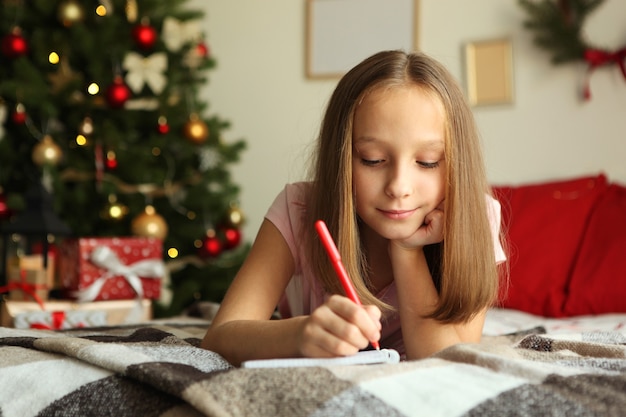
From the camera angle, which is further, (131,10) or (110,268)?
(131,10)

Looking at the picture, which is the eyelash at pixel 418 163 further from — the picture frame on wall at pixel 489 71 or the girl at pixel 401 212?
the picture frame on wall at pixel 489 71

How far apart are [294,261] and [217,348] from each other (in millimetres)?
275

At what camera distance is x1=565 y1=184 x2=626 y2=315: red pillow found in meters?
2.08

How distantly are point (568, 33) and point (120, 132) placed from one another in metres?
1.65

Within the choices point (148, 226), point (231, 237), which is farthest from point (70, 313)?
point (231, 237)

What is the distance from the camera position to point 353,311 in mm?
781

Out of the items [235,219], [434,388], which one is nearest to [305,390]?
[434,388]

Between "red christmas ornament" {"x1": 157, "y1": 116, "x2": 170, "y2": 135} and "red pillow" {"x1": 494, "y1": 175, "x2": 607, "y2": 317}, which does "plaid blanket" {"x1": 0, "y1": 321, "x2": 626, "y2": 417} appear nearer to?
"red pillow" {"x1": 494, "y1": 175, "x2": 607, "y2": 317}

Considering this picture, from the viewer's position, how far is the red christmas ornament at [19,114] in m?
2.77

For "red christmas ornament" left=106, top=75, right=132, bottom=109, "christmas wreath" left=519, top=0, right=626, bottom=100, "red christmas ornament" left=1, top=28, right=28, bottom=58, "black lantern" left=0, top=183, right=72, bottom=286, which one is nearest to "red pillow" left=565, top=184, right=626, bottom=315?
"christmas wreath" left=519, top=0, right=626, bottom=100

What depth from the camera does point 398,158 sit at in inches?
40.4

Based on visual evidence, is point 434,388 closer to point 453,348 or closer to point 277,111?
point 453,348

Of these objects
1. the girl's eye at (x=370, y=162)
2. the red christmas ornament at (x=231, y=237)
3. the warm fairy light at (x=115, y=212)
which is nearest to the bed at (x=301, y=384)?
the girl's eye at (x=370, y=162)

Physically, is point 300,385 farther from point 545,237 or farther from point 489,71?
point 489,71
